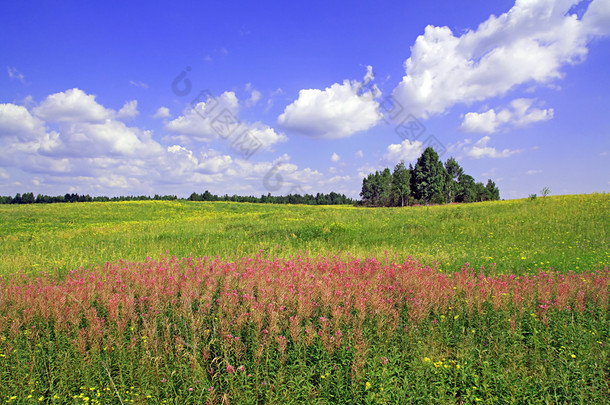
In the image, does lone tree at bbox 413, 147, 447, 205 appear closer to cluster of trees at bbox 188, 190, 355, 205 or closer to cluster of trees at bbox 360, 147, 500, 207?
cluster of trees at bbox 360, 147, 500, 207

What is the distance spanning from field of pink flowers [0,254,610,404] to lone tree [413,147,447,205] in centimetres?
5714

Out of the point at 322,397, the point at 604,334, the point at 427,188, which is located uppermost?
the point at 427,188

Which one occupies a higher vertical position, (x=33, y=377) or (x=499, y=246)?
(x=499, y=246)

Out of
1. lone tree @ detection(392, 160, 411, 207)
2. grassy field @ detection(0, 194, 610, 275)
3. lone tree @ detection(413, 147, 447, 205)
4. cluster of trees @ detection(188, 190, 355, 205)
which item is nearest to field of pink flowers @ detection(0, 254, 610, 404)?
grassy field @ detection(0, 194, 610, 275)

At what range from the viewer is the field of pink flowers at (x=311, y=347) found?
3.38 m

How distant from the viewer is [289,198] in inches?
4301

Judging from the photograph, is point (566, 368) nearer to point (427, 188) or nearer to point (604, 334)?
point (604, 334)

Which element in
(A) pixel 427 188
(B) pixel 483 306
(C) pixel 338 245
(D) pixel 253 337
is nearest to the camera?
(D) pixel 253 337

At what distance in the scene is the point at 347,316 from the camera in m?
4.41

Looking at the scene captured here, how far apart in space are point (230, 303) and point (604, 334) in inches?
223

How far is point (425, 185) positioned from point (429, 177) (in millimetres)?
1750

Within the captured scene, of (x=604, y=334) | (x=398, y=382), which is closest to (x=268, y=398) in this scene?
(x=398, y=382)

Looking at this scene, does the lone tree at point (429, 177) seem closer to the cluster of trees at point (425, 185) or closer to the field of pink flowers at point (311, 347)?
the cluster of trees at point (425, 185)

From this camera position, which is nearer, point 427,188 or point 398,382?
point 398,382
